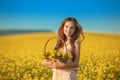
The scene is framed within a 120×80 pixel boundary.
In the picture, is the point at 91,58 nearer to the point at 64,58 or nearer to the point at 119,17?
the point at 119,17

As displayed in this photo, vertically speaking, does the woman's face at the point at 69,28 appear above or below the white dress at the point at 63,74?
above

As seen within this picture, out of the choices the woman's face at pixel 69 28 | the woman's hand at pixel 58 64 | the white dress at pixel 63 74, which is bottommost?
the white dress at pixel 63 74

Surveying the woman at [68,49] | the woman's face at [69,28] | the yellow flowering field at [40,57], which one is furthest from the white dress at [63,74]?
the yellow flowering field at [40,57]

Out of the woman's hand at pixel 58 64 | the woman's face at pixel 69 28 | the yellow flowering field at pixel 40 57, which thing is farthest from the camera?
the yellow flowering field at pixel 40 57

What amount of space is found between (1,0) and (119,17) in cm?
144

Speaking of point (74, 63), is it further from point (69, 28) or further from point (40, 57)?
point (40, 57)

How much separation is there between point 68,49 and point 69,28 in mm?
203

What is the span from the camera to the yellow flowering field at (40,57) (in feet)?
16.8

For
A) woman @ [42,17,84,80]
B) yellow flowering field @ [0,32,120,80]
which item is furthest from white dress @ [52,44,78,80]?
yellow flowering field @ [0,32,120,80]

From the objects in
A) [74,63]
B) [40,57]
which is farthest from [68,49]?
[40,57]

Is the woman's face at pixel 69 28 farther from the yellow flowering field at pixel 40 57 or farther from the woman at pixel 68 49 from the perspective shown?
the yellow flowering field at pixel 40 57

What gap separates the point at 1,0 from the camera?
5.42m

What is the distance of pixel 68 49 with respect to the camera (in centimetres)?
428

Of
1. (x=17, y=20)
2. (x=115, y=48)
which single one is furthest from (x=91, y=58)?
(x=17, y=20)
